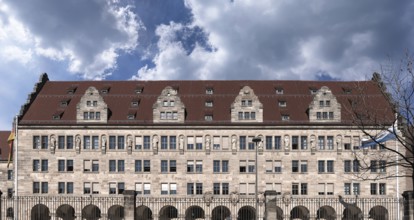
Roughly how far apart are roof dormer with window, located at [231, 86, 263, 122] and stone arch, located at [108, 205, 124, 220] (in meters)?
15.8

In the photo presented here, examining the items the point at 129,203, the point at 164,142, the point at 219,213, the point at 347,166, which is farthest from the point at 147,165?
the point at 129,203

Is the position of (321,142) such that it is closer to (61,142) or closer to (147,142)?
(147,142)

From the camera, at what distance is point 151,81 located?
62031mm

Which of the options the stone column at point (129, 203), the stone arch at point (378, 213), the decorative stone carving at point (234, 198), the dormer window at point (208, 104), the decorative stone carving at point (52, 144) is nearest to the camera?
the stone column at point (129, 203)

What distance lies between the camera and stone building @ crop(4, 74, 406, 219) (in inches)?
Result: 2106

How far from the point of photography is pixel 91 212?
54.1 meters

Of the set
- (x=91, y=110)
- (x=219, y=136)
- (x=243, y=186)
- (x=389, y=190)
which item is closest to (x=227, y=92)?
(x=219, y=136)

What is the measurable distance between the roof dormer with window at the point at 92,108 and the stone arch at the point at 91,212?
9.24 meters

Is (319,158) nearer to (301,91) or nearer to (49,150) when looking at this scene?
(301,91)

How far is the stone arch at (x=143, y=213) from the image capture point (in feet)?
175

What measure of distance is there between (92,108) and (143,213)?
498 inches

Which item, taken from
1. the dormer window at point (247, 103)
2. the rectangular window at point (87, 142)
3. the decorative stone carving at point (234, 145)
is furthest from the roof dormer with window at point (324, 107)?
the rectangular window at point (87, 142)

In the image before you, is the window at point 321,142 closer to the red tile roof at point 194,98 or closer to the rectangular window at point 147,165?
the red tile roof at point 194,98

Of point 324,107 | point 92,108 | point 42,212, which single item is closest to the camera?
point 42,212
